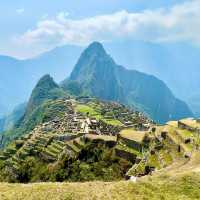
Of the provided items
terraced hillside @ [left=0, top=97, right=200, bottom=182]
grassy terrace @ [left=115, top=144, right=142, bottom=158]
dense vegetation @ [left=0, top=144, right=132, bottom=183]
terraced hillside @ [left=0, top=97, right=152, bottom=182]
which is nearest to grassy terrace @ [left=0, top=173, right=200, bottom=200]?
terraced hillside @ [left=0, top=97, right=200, bottom=182]

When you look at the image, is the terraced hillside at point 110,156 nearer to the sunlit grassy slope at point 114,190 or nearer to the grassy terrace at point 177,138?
the grassy terrace at point 177,138

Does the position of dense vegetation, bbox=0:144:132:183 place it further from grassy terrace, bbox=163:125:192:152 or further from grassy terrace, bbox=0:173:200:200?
grassy terrace, bbox=0:173:200:200

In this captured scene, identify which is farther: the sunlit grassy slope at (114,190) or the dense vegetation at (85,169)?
the dense vegetation at (85,169)

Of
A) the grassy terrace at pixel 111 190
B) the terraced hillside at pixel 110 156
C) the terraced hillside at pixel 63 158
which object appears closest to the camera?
the grassy terrace at pixel 111 190

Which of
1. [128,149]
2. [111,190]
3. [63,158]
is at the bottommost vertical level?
[63,158]

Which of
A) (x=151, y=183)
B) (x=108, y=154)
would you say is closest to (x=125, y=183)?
(x=151, y=183)

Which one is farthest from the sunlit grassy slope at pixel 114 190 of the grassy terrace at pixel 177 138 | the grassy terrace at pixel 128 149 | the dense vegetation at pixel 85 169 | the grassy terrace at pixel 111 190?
the grassy terrace at pixel 128 149

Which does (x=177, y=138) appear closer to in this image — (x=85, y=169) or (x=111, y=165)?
(x=111, y=165)

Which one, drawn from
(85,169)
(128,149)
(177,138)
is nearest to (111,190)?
(177,138)

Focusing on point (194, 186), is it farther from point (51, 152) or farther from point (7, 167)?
point (7, 167)
